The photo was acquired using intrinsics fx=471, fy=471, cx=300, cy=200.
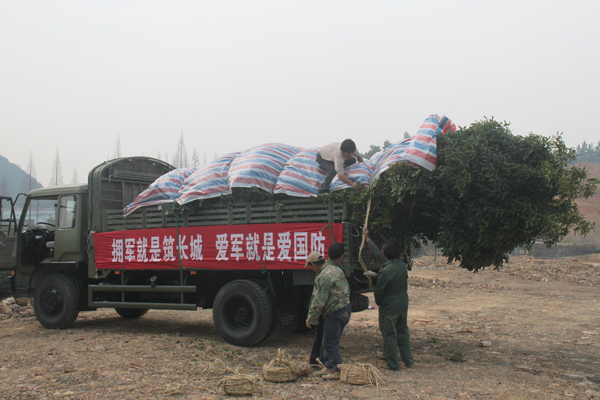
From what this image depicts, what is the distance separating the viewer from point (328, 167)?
6.84m

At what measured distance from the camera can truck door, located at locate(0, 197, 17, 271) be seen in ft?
28.5

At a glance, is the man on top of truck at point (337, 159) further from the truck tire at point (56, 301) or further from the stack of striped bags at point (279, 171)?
the truck tire at point (56, 301)

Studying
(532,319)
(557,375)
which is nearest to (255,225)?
(557,375)

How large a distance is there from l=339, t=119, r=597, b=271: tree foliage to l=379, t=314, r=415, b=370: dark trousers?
44.3 inches

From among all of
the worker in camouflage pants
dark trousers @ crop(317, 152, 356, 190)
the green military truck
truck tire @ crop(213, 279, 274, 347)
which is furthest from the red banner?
the worker in camouflage pants

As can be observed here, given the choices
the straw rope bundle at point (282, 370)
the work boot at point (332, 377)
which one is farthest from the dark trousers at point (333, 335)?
the straw rope bundle at point (282, 370)

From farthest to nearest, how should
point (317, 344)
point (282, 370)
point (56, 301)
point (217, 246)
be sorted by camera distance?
point (56, 301) → point (217, 246) → point (317, 344) → point (282, 370)

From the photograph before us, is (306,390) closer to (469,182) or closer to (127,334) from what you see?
(469,182)

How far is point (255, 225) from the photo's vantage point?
6.86m

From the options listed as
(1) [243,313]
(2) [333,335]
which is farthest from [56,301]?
(2) [333,335]

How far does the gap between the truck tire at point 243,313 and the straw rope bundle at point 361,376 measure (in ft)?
6.11

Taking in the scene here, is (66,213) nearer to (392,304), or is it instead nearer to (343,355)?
(343,355)

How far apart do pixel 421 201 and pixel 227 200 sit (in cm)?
289

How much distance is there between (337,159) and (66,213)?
212 inches
